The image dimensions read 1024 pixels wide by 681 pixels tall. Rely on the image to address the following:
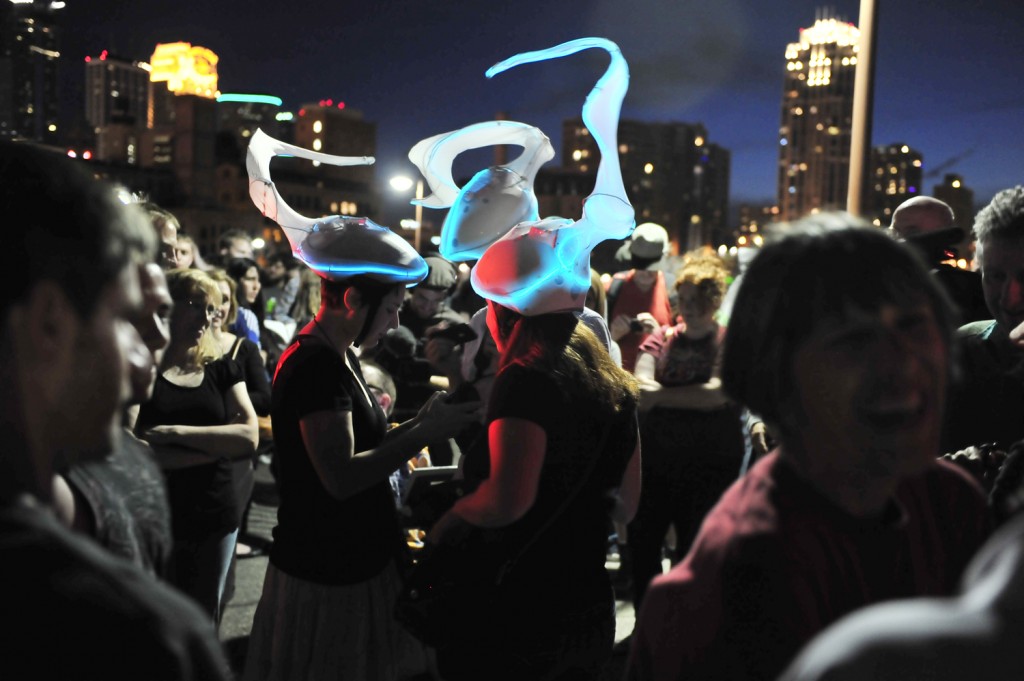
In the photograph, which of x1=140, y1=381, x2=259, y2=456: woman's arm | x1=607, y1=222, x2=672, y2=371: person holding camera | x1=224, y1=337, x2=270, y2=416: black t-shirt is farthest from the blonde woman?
x1=607, y1=222, x2=672, y2=371: person holding camera

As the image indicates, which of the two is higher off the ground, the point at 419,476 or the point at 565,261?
the point at 565,261

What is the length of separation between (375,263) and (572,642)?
1.34 meters

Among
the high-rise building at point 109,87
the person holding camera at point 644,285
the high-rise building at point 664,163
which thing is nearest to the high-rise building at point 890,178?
the high-rise building at point 664,163

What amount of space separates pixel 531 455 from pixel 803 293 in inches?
54.9

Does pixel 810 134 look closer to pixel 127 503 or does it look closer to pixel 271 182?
pixel 271 182

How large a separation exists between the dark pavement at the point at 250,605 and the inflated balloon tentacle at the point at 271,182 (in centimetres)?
209

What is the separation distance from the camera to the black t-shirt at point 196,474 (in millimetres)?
3539

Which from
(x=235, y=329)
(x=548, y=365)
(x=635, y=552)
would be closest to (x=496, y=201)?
(x=548, y=365)

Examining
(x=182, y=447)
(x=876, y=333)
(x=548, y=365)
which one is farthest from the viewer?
(x=182, y=447)

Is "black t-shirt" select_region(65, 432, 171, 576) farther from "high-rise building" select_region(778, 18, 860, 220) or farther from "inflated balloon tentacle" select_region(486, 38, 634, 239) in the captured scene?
"high-rise building" select_region(778, 18, 860, 220)

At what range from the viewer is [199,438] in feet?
11.6

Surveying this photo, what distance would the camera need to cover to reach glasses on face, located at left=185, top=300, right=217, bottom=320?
12.5 ft

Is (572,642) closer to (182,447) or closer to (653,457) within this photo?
(182,447)

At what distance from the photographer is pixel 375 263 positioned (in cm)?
294
